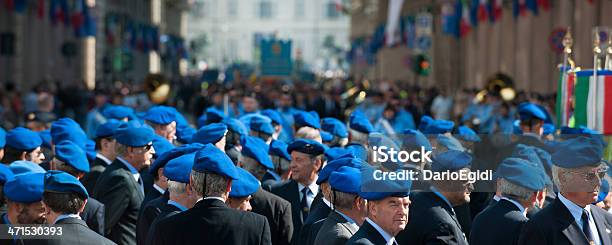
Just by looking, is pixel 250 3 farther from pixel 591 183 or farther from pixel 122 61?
pixel 591 183

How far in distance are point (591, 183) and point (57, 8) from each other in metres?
38.5

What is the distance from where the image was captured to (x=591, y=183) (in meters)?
8.14

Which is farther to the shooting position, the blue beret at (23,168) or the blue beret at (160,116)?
the blue beret at (160,116)

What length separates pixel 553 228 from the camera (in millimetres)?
7875

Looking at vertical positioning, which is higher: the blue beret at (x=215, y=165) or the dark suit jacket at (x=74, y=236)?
the blue beret at (x=215, y=165)

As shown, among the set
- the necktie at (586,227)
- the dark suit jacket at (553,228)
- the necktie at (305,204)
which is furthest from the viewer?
the necktie at (305,204)

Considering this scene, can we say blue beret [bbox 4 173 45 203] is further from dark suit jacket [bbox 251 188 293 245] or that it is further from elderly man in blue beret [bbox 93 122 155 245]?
elderly man in blue beret [bbox 93 122 155 245]

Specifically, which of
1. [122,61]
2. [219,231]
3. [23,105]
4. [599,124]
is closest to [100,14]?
[122,61]

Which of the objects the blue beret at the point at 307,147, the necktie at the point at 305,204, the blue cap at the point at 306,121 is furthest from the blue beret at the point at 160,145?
the blue cap at the point at 306,121

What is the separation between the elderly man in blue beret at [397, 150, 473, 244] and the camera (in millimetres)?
8211

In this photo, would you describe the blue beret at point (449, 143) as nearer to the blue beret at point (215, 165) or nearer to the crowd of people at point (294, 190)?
the crowd of people at point (294, 190)

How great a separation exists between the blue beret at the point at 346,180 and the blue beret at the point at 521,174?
0.95 metres

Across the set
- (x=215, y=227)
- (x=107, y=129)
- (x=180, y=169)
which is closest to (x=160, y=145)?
(x=107, y=129)

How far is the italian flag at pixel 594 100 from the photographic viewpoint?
12.7 m
